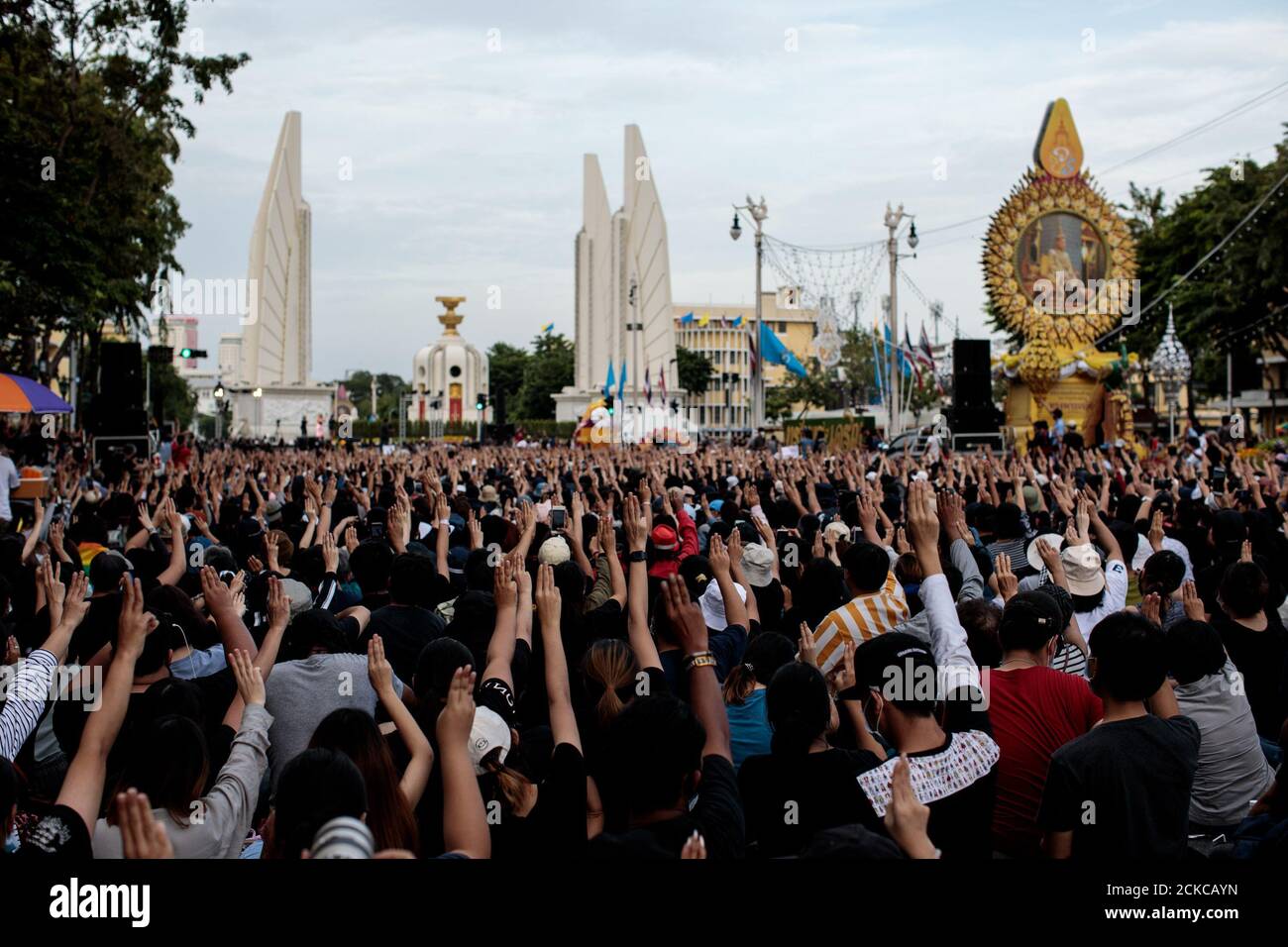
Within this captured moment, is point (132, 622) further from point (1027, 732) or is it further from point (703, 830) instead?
point (1027, 732)

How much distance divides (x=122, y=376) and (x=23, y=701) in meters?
22.7

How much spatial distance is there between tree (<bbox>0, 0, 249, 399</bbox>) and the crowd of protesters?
11354 millimetres

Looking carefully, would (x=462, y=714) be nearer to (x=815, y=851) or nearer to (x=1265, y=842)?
(x=815, y=851)

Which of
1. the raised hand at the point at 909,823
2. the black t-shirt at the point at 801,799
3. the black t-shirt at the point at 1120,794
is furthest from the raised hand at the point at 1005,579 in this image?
the raised hand at the point at 909,823

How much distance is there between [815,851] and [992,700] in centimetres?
199

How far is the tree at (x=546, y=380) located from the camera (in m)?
107

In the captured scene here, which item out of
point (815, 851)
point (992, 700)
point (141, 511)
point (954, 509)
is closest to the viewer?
point (815, 851)

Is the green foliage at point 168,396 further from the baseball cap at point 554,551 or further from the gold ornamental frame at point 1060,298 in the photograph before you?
the baseball cap at point 554,551

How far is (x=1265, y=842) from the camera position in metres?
3.64

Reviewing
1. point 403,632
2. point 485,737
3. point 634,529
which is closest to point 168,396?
point 403,632

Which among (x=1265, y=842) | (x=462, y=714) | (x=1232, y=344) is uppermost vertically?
(x=1232, y=344)

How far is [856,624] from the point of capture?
237 inches

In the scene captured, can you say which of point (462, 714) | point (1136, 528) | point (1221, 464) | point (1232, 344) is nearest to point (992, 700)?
point (462, 714)

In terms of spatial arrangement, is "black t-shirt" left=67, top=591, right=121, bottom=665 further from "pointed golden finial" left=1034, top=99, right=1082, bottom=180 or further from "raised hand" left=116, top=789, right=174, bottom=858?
"pointed golden finial" left=1034, top=99, right=1082, bottom=180
